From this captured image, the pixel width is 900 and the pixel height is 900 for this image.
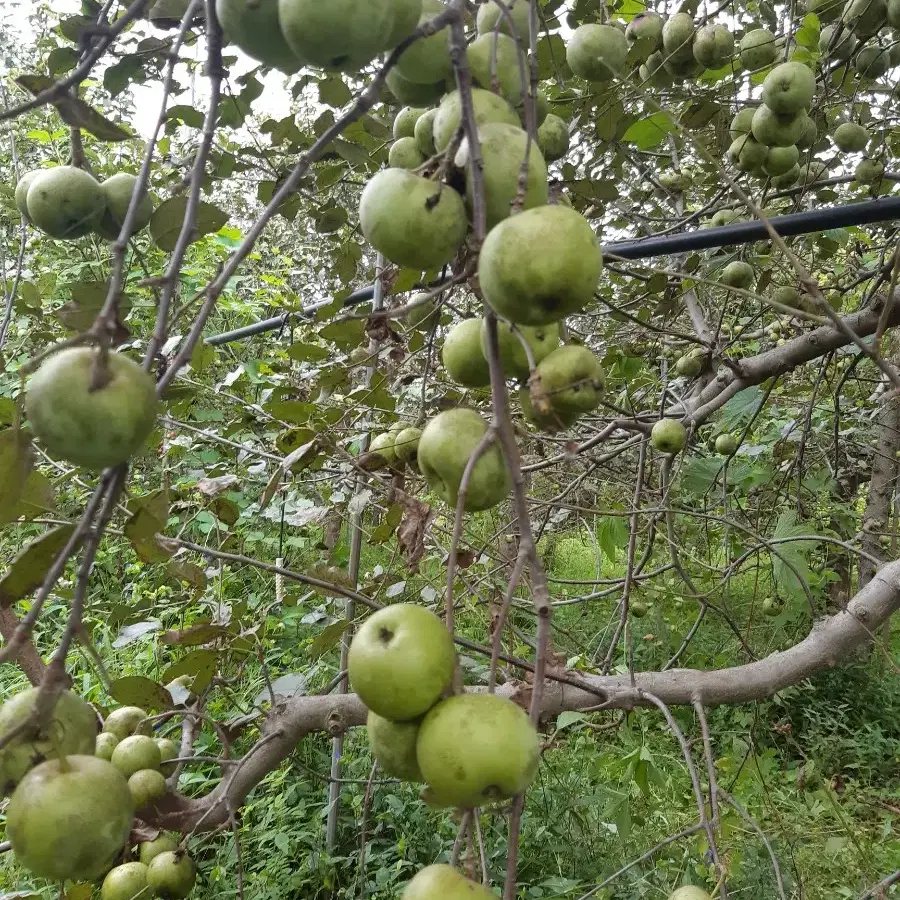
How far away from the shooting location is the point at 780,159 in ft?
6.43

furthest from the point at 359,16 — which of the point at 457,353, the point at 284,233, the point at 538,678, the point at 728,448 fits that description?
the point at 284,233

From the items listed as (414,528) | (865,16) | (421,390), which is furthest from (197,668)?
(865,16)

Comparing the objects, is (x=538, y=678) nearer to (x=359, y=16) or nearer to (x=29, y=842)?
(x=29, y=842)

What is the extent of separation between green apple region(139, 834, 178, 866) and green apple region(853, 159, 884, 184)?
259 cm

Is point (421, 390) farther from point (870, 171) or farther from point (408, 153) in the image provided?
point (870, 171)

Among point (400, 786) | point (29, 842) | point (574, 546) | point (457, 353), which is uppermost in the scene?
point (457, 353)

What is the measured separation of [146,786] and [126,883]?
0.20m

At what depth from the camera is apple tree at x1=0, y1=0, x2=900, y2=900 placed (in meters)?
0.69

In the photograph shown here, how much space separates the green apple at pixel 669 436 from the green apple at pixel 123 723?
4.77ft

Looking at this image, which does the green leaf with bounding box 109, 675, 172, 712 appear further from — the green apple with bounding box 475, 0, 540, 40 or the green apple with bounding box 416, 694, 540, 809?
the green apple with bounding box 475, 0, 540, 40

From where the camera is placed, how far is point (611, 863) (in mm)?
3018

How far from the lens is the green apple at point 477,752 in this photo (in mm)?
673

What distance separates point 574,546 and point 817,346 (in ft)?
17.9

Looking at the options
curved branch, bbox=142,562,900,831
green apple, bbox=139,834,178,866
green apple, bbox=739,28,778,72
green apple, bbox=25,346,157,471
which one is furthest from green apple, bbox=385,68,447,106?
green apple, bbox=739,28,778,72
